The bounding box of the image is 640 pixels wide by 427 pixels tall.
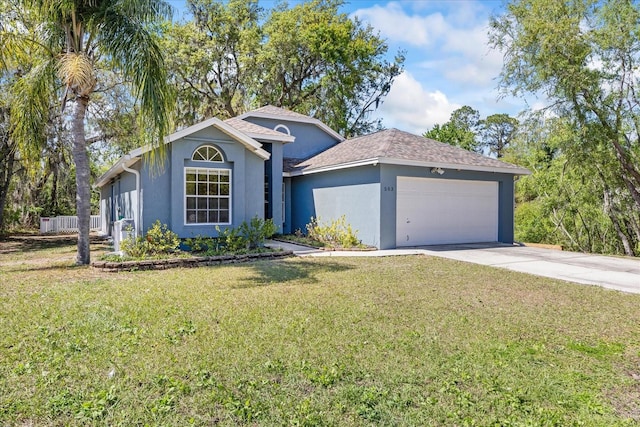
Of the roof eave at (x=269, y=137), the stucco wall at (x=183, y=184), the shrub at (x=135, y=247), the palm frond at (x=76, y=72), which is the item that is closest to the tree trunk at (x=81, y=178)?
the palm frond at (x=76, y=72)

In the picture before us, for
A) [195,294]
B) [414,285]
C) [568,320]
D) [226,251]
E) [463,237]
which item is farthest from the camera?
[463,237]

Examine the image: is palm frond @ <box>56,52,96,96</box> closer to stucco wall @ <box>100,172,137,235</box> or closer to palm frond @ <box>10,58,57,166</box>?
palm frond @ <box>10,58,57,166</box>

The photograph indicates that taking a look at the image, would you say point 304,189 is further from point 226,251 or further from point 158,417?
point 158,417

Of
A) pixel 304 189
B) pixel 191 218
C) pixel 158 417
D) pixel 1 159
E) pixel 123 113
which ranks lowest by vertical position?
pixel 158 417

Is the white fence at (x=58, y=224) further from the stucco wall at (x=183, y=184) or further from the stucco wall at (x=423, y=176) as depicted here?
the stucco wall at (x=423, y=176)

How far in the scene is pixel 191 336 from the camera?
493 cm

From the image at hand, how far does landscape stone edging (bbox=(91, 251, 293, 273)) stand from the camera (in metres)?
9.51

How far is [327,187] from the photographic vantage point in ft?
51.3

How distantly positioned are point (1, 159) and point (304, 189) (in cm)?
1286

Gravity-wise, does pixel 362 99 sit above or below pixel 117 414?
above

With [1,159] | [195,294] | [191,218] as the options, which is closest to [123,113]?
[1,159]

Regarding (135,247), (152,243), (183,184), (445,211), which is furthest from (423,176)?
(135,247)

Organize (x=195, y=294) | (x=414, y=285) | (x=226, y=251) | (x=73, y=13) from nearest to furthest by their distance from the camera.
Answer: (x=195, y=294)
(x=414, y=285)
(x=73, y=13)
(x=226, y=251)

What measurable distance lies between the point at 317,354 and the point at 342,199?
10.6 m
